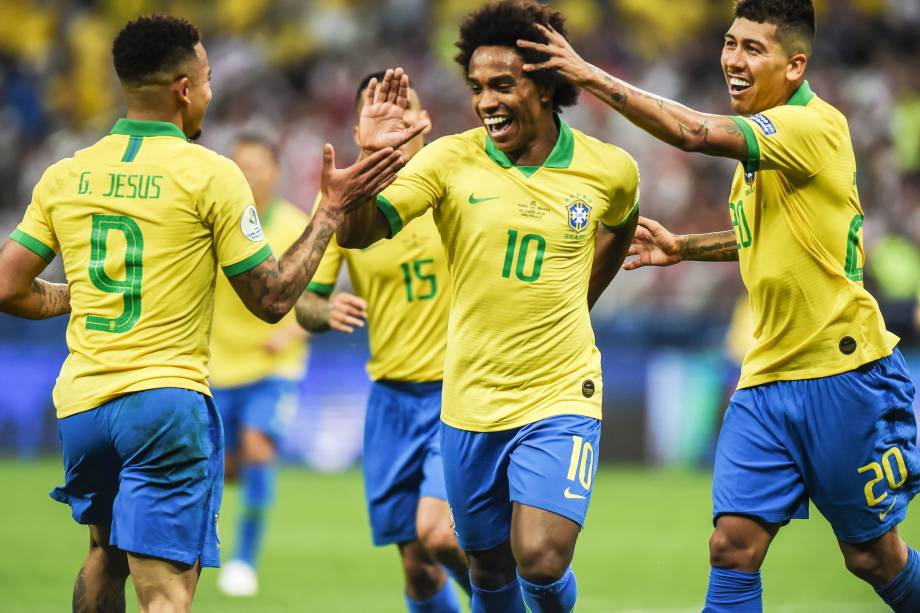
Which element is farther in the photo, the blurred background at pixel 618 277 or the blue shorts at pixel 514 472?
the blurred background at pixel 618 277

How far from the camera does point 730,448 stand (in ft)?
19.2

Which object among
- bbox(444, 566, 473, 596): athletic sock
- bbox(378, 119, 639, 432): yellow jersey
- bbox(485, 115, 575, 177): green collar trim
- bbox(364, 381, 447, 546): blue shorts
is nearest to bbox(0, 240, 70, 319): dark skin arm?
bbox(378, 119, 639, 432): yellow jersey

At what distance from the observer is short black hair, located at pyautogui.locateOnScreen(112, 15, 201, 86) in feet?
16.8

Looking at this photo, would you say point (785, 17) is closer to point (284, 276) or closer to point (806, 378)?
point (806, 378)

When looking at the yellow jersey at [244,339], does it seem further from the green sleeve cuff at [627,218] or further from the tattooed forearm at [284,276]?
the tattooed forearm at [284,276]

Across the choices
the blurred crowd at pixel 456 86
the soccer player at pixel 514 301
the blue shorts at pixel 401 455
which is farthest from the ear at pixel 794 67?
the blurred crowd at pixel 456 86

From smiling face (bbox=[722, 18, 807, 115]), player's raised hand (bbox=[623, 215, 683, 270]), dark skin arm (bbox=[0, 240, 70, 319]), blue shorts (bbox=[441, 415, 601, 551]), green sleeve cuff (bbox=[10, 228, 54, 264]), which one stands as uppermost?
smiling face (bbox=[722, 18, 807, 115])

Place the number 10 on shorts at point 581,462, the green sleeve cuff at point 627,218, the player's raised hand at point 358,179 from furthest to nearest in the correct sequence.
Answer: the green sleeve cuff at point 627,218, the number 10 on shorts at point 581,462, the player's raised hand at point 358,179

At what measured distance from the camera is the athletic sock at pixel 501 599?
5.96 meters

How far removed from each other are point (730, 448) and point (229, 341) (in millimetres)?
4895

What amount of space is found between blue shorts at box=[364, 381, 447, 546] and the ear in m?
2.51

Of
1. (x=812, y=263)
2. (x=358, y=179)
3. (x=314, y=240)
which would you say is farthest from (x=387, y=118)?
(x=812, y=263)

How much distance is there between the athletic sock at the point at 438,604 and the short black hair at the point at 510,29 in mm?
2711

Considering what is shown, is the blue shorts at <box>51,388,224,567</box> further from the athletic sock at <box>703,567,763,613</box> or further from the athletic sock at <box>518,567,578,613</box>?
the athletic sock at <box>703,567,763,613</box>
